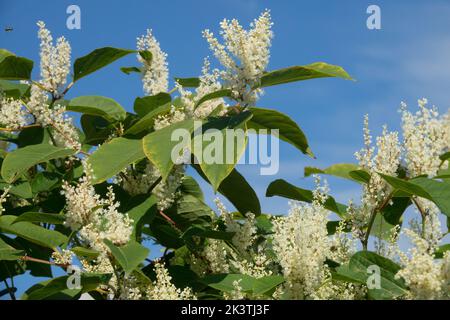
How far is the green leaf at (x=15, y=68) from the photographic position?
9.18ft

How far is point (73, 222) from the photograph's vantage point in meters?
2.06

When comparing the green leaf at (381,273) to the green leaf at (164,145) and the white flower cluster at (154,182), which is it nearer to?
the green leaf at (164,145)

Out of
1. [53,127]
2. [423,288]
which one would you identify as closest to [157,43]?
[53,127]

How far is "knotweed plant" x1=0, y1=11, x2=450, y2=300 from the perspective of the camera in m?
1.89

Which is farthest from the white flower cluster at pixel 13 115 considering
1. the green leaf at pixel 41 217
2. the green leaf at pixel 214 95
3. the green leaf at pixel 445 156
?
the green leaf at pixel 445 156

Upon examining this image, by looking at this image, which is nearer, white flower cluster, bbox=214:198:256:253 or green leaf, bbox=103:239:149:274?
green leaf, bbox=103:239:149:274

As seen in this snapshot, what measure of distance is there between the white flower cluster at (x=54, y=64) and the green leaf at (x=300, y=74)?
977 mm

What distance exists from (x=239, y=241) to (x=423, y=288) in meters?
0.70

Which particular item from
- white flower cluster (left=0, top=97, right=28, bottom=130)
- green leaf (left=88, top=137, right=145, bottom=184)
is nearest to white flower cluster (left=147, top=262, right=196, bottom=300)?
green leaf (left=88, top=137, right=145, bottom=184)

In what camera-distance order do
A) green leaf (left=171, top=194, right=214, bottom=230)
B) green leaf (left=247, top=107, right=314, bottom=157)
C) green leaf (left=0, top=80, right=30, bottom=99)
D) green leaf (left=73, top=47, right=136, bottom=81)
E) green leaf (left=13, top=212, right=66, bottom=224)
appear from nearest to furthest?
green leaf (left=13, top=212, right=66, bottom=224)
green leaf (left=247, top=107, right=314, bottom=157)
green leaf (left=171, top=194, right=214, bottom=230)
green leaf (left=73, top=47, right=136, bottom=81)
green leaf (left=0, top=80, right=30, bottom=99)

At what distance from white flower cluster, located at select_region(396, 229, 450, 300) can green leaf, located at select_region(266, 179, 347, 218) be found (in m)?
0.76

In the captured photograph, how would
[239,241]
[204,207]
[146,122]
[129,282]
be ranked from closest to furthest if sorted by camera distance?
[129,282] → [239,241] → [146,122] → [204,207]

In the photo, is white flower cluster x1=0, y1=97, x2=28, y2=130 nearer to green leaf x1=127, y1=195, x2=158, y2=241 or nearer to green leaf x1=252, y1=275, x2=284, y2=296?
green leaf x1=127, y1=195, x2=158, y2=241

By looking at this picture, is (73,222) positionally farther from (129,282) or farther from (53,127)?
(53,127)
